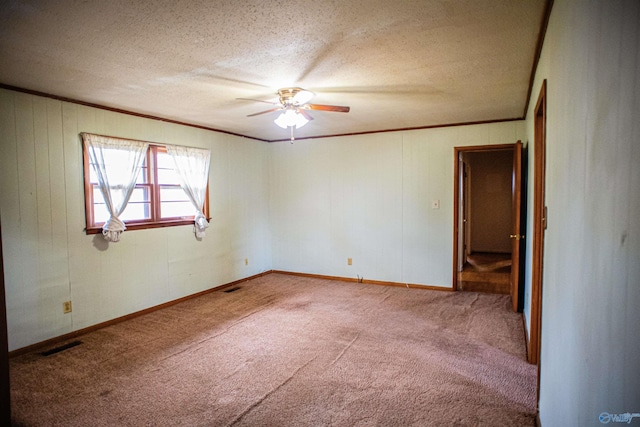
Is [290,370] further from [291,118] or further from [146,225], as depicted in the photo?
[146,225]

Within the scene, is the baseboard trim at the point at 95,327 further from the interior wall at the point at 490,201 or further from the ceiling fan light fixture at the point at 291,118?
the interior wall at the point at 490,201

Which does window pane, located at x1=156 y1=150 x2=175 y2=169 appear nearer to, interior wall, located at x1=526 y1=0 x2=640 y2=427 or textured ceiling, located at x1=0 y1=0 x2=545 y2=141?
textured ceiling, located at x1=0 y1=0 x2=545 y2=141

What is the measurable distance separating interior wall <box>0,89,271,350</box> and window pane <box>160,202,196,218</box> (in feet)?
0.61

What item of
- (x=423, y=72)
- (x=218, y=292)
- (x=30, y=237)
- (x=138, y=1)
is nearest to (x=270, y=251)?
(x=218, y=292)

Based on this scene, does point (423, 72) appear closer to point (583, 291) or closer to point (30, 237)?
point (583, 291)

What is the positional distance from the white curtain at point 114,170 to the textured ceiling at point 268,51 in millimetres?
420

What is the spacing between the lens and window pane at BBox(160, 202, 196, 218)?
181 inches

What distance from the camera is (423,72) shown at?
2900 mm

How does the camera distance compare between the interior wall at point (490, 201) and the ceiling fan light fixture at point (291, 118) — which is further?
the interior wall at point (490, 201)

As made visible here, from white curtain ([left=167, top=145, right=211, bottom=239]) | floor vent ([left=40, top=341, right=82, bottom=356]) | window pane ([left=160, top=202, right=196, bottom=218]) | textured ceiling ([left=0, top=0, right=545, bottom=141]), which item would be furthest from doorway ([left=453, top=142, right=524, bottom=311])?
floor vent ([left=40, top=341, right=82, bottom=356])

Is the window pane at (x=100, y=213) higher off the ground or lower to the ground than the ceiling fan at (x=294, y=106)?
lower

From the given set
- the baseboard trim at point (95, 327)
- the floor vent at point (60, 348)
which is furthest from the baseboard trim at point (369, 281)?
the floor vent at point (60, 348)

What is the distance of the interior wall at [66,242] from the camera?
3191 millimetres

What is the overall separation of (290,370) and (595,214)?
245 cm
